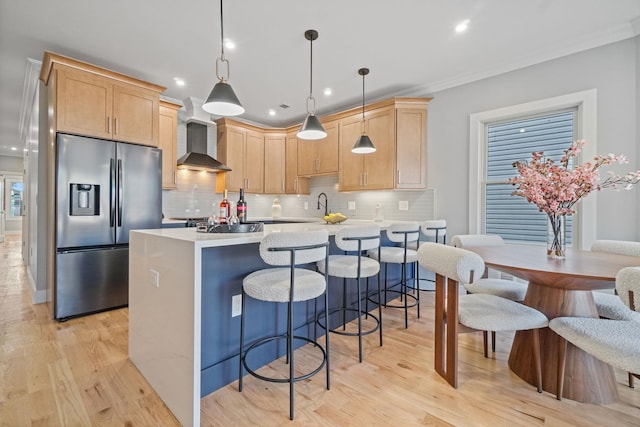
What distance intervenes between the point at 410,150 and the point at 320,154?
4.80 feet

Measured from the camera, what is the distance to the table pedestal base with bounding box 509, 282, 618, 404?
5.32 ft

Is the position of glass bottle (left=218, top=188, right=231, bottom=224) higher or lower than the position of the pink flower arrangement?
lower

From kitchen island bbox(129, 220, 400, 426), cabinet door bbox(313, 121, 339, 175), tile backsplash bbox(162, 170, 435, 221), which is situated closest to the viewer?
kitchen island bbox(129, 220, 400, 426)

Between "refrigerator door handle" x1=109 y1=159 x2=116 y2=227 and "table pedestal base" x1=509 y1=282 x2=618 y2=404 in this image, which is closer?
"table pedestal base" x1=509 y1=282 x2=618 y2=404

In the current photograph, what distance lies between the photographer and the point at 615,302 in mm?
1858

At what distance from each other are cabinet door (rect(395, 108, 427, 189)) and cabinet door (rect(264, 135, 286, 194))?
2.20m

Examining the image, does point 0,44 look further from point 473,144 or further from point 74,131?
point 473,144

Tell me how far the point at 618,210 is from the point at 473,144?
1474mm

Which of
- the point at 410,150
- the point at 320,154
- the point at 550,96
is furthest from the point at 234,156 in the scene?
the point at 550,96

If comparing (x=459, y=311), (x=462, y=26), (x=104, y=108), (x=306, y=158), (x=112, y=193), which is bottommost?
(x=459, y=311)

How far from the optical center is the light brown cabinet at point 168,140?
3.94 m

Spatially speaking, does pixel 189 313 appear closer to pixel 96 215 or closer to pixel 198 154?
pixel 96 215

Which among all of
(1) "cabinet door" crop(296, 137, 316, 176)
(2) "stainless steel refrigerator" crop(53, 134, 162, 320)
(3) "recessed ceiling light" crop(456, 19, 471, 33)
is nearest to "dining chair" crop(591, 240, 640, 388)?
(3) "recessed ceiling light" crop(456, 19, 471, 33)

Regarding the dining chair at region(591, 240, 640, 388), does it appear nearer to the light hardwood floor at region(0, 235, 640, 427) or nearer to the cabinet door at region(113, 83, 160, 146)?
the light hardwood floor at region(0, 235, 640, 427)
